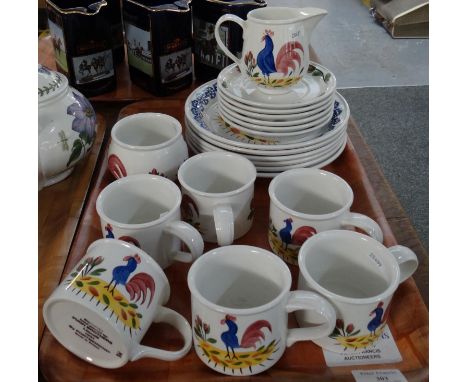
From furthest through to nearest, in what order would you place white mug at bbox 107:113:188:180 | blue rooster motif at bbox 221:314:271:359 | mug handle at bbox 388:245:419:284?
white mug at bbox 107:113:188:180
mug handle at bbox 388:245:419:284
blue rooster motif at bbox 221:314:271:359

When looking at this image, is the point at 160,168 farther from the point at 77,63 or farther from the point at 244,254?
the point at 77,63

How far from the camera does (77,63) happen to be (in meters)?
1.00

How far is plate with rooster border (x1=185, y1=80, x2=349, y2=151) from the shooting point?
31.2 inches

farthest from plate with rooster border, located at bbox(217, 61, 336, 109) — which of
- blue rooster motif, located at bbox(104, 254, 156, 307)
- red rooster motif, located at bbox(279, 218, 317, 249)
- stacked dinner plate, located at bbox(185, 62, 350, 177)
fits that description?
blue rooster motif, located at bbox(104, 254, 156, 307)

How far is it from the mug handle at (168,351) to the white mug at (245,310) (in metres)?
0.02

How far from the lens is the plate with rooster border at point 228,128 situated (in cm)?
79

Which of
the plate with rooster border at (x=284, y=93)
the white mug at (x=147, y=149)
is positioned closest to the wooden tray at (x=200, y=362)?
the white mug at (x=147, y=149)

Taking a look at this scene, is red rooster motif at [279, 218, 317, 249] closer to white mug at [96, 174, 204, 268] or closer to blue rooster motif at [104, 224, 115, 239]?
white mug at [96, 174, 204, 268]

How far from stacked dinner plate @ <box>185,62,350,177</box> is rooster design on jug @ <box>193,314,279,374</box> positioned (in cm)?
34

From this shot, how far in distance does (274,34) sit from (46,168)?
0.39 metres

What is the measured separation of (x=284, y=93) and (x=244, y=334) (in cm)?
44

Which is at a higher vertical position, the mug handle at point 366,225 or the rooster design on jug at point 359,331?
the mug handle at point 366,225

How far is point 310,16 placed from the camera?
0.77 meters

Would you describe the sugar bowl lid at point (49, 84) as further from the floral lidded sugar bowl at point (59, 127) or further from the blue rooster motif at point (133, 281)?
the blue rooster motif at point (133, 281)
